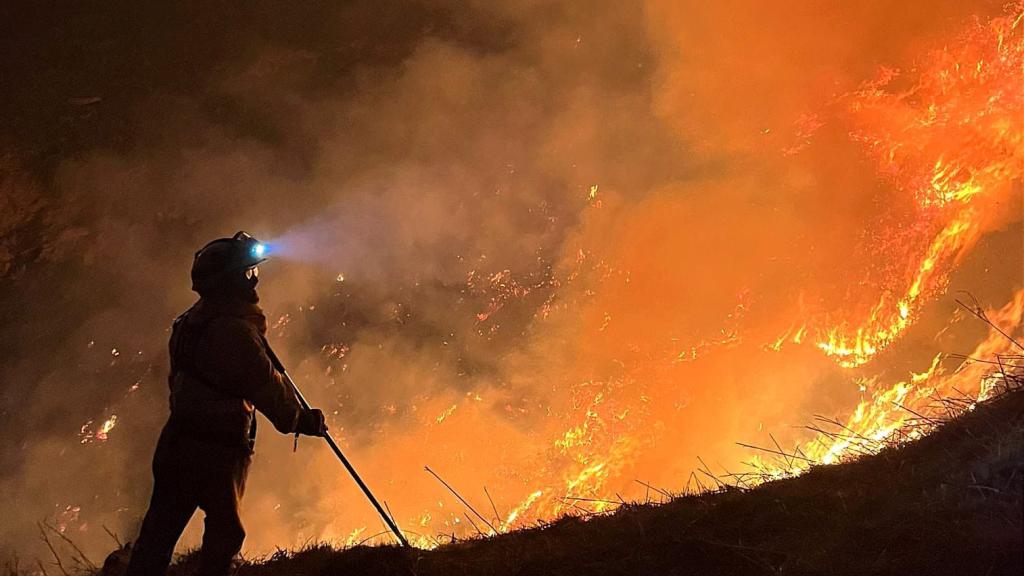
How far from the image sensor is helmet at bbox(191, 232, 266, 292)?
10.1 ft

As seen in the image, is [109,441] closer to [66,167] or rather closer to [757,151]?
[66,167]

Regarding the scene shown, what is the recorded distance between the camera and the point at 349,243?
955 cm

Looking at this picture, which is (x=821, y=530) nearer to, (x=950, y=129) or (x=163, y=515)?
(x=163, y=515)

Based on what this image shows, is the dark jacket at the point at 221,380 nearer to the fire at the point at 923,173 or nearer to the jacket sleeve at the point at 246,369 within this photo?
the jacket sleeve at the point at 246,369

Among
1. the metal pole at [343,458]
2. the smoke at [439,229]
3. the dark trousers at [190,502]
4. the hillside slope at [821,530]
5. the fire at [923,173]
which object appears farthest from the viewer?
the fire at [923,173]

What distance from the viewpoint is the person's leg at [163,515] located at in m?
2.94

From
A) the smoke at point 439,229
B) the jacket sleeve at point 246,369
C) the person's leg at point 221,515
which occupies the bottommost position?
the person's leg at point 221,515

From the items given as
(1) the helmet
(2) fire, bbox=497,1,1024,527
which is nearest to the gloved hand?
(1) the helmet

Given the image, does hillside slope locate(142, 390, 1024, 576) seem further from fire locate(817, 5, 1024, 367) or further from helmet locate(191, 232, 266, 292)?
fire locate(817, 5, 1024, 367)

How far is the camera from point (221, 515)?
9.78ft

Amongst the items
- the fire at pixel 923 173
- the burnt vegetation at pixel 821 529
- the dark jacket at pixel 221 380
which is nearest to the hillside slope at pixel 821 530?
the burnt vegetation at pixel 821 529

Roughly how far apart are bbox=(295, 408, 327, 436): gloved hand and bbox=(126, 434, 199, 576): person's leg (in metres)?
0.55

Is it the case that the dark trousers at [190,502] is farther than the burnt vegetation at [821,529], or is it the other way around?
the dark trousers at [190,502]

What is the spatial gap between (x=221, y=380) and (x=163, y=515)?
2.36ft
